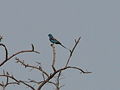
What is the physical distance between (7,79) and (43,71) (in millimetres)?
1141

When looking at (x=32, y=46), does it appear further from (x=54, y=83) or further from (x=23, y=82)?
(x=54, y=83)

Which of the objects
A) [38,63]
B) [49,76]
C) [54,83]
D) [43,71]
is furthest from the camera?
[54,83]

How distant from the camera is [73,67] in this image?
970cm

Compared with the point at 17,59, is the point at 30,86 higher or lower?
lower

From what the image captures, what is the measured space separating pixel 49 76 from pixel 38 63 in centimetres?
131

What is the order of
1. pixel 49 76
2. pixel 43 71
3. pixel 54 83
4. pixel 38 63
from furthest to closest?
pixel 54 83
pixel 38 63
pixel 43 71
pixel 49 76

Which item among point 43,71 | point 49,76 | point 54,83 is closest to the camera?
point 49,76

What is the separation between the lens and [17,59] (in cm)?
1012

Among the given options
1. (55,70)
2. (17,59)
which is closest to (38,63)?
(17,59)

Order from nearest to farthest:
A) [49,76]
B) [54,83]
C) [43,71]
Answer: [49,76] → [43,71] → [54,83]

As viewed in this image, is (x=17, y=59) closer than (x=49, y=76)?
No

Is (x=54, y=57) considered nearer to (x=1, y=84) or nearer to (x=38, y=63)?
(x=38, y=63)

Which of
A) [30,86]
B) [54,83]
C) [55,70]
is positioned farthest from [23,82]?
[54,83]

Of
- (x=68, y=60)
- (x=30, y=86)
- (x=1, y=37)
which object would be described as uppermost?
(x=1, y=37)
